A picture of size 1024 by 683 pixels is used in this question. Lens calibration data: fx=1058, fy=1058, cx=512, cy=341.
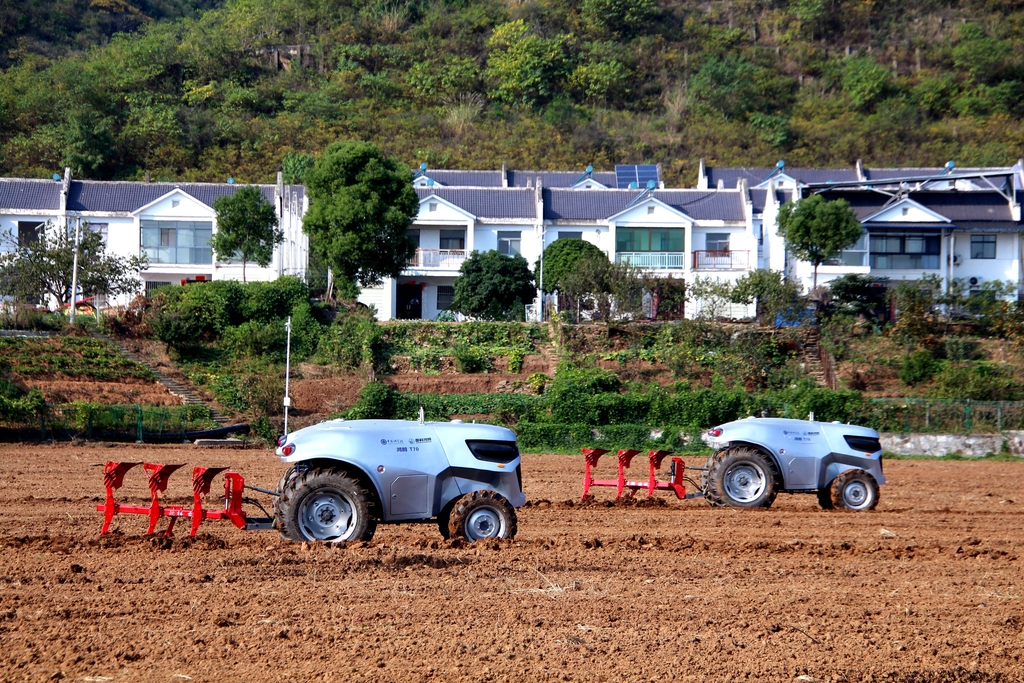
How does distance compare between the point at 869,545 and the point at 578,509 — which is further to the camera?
the point at 578,509

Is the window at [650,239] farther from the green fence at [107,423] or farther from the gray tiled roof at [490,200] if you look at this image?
the green fence at [107,423]

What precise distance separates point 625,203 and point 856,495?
33.1 metres

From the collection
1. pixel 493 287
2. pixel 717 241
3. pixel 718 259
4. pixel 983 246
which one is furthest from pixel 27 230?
pixel 983 246

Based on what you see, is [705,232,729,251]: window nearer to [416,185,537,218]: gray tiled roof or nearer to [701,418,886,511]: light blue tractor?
[416,185,537,218]: gray tiled roof

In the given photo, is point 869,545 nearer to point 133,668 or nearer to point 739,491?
point 739,491

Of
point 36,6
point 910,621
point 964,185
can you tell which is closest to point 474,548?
point 910,621

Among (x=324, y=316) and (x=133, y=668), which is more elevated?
(x=324, y=316)

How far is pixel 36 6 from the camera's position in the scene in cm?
8856

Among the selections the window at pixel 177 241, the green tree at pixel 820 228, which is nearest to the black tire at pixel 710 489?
the green tree at pixel 820 228

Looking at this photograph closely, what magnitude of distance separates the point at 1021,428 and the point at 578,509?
1931 cm

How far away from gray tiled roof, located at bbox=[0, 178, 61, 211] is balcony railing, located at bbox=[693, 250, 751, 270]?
28439 millimetres

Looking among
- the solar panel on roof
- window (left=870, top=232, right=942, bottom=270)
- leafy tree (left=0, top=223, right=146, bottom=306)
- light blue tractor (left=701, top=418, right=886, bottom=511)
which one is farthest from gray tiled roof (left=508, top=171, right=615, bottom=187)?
light blue tractor (left=701, top=418, right=886, bottom=511)

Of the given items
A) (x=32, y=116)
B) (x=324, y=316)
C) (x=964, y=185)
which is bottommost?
(x=324, y=316)

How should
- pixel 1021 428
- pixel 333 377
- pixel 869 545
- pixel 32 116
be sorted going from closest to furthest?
pixel 869 545
pixel 1021 428
pixel 333 377
pixel 32 116
